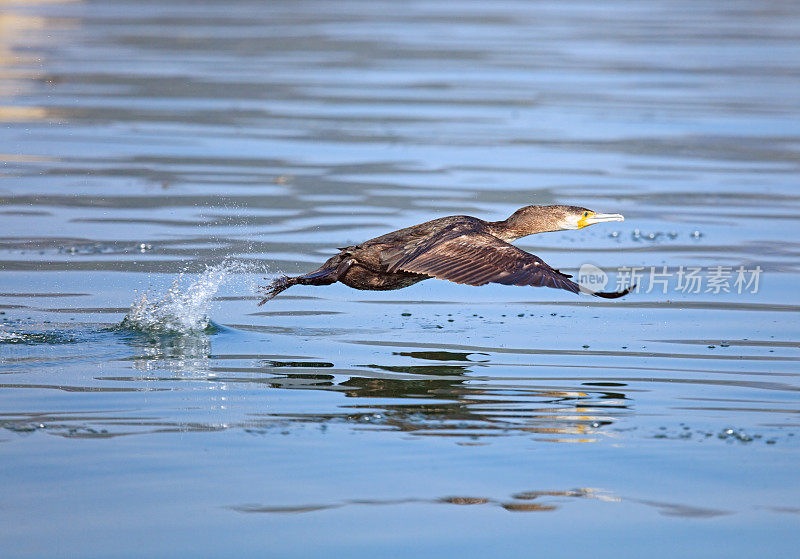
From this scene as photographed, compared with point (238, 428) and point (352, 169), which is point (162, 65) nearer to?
point (352, 169)

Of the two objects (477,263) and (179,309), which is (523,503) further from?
(179,309)

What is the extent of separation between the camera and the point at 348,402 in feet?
22.7

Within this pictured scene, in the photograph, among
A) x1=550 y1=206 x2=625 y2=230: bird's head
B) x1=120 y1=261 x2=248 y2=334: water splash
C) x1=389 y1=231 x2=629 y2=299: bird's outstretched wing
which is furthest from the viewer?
x1=550 y1=206 x2=625 y2=230: bird's head

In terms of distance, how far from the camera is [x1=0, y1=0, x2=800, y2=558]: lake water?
539cm

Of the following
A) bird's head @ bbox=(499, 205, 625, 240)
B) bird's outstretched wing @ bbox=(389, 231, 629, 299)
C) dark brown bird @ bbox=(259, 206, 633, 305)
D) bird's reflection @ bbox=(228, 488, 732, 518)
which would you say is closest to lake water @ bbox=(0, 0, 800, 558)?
bird's reflection @ bbox=(228, 488, 732, 518)

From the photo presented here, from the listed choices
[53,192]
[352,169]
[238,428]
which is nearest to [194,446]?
[238,428]

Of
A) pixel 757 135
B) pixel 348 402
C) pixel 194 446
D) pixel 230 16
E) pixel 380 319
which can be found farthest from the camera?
pixel 230 16

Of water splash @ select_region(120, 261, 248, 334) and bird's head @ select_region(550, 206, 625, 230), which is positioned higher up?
bird's head @ select_region(550, 206, 625, 230)

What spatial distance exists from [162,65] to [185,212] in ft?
39.8

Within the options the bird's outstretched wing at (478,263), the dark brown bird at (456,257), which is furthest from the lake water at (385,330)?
the bird's outstretched wing at (478,263)

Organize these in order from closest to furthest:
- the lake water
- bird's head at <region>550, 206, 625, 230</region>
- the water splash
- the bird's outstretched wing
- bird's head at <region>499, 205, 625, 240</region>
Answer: the lake water
the bird's outstretched wing
the water splash
bird's head at <region>499, 205, 625, 240</region>
bird's head at <region>550, 206, 625, 230</region>

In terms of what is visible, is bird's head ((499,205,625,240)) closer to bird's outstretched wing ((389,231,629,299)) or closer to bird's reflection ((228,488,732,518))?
bird's outstretched wing ((389,231,629,299))

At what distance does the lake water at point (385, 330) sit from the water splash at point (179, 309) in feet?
0.09

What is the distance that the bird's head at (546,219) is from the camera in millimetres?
8711
